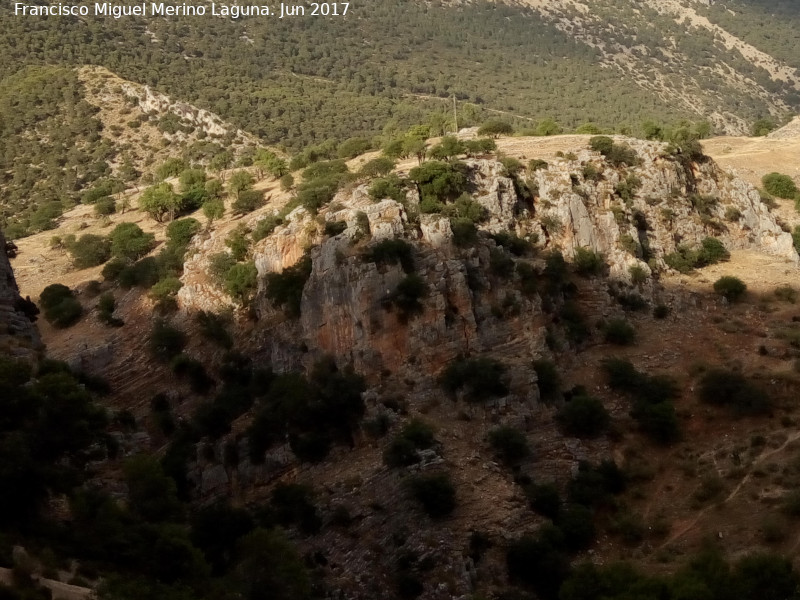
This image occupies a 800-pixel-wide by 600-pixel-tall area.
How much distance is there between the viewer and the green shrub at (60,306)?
46.2 meters

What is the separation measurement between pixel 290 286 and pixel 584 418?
Result: 47.1ft

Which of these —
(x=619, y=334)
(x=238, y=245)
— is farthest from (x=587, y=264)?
(x=238, y=245)

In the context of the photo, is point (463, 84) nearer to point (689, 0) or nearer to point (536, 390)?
point (689, 0)

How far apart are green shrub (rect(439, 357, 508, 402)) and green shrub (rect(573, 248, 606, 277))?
8690mm

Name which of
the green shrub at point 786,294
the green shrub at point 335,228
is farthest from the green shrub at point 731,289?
the green shrub at point 335,228

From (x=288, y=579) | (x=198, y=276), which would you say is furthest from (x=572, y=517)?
(x=198, y=276)

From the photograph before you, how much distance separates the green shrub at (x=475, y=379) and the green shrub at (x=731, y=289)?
44.3 ft

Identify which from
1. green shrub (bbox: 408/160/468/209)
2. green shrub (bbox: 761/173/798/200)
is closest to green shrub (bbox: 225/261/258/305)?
green shrub (bbox: 408/160/468/209)

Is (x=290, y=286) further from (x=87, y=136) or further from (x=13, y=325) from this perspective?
(x=87, y=136)

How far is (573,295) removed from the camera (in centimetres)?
4259

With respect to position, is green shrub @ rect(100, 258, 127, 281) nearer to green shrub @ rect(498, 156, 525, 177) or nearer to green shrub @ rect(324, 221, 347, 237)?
green shrub @ rect(324, 221, 347, 237)

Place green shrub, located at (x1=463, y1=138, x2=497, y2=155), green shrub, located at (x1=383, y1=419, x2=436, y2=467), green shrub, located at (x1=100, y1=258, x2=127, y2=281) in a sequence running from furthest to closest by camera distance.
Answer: green shrub, located at (x1=100, y1=258, x2=127, y2=281) → green shrub, located at (x1=463, y1=138, x2=497, y2=155) → green shrub, located at (x1=383, y1=419, x2=436, y2=467)

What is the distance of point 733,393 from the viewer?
37.2 metres

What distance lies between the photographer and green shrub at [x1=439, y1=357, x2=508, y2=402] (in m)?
36.2
